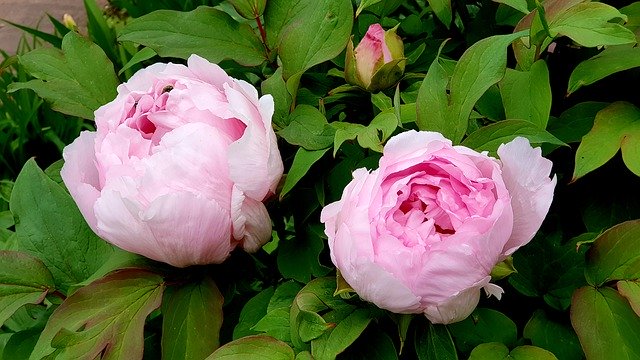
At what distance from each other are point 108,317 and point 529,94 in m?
0.37

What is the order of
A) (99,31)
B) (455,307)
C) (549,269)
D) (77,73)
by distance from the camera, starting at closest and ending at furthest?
1. (455,307)
2. (549,269)
3. (77,73)
4. (99,31)

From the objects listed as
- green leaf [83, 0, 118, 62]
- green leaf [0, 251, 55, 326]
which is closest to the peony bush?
green leaf [0, 251, 55, 326]

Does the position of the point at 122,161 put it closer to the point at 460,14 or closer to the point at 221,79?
the point at 221,79

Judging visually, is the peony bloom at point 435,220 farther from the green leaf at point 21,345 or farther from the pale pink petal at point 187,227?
the green leaf at point 21,345

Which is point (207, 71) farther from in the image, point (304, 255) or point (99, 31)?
point (99, 31)

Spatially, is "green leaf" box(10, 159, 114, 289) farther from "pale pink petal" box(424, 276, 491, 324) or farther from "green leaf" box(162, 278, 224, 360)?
"pale pink petal" box(424, 276, 491, 324)

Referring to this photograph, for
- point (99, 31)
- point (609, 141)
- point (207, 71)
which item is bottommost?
point (99, 31)

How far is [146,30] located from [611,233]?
1.40 feet

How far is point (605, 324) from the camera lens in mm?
539

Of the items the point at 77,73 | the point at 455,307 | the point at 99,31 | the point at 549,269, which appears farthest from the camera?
the point at 99,31

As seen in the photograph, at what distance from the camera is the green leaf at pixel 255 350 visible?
535 millimetres

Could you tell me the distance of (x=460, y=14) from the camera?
2.65 feet

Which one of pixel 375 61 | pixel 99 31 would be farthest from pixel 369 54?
pixel 99 31

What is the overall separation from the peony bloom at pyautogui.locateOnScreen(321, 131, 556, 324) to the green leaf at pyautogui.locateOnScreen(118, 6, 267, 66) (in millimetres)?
221
